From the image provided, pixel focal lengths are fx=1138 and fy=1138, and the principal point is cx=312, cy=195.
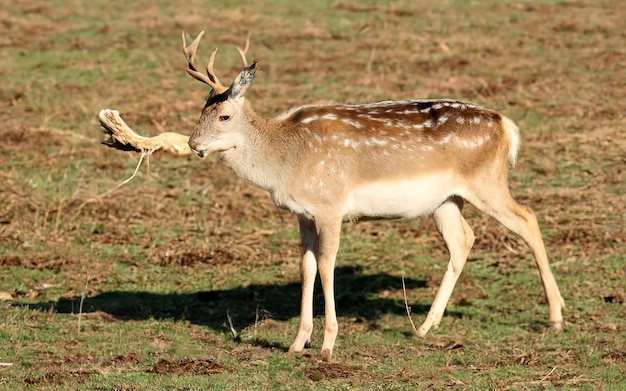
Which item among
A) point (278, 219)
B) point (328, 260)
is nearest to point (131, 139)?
point (328, 260)

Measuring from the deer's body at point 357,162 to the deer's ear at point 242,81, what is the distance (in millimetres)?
11

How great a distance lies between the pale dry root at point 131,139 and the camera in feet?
32.3

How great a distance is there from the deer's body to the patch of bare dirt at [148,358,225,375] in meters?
0.91

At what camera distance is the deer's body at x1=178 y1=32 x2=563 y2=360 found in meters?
9.36

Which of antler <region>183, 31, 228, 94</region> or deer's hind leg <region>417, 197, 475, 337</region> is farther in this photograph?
deer's hind leg <region>417, 197, 475, 337</region>

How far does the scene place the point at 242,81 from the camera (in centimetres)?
923

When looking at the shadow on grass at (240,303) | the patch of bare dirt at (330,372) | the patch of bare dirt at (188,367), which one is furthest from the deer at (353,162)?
the shadow on grass at (240,303)

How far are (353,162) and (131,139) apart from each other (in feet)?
6.54

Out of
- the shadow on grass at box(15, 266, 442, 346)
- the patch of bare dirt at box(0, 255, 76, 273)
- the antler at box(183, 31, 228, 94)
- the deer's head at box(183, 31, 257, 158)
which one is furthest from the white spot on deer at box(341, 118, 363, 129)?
the patch of bare dirt at box(0, 255, 76, 273)

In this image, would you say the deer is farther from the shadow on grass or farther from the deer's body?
the shadow on grass

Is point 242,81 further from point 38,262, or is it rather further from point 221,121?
point 38,262

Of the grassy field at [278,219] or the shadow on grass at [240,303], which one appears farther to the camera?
the shadow on grass at [240,303]

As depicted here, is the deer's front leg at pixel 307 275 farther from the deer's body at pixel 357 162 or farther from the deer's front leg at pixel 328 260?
the deer's front leg at pixel 328 260

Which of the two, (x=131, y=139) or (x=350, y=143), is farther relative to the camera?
(x=131, y=139)
